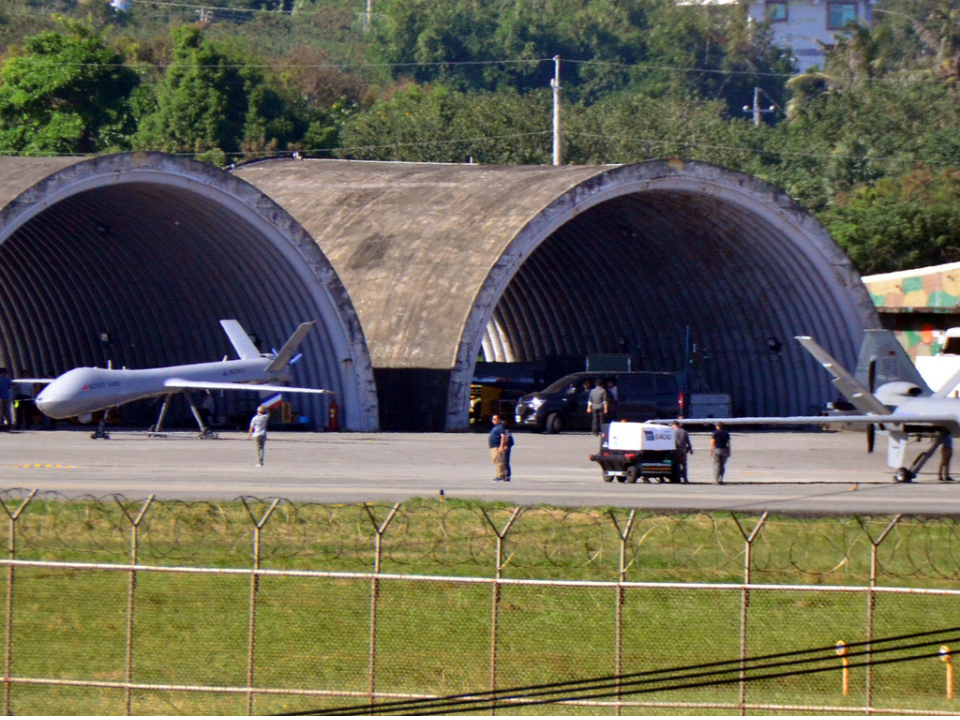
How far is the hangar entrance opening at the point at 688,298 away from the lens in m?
43.9

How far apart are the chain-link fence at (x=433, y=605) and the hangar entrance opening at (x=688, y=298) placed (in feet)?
80.2

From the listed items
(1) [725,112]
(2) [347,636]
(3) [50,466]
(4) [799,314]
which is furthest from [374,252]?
(1) [725,112]

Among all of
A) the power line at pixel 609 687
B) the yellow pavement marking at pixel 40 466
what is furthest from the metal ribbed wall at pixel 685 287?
the power line at pixel 609 687

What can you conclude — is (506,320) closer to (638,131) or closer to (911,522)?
(911,522)

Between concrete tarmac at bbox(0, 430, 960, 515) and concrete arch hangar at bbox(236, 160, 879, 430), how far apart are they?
3.89 meters

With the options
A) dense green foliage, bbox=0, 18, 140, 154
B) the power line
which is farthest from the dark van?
dense green foliage, bbox=0, 18, 140, 154

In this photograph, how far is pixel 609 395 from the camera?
3847 centimetres

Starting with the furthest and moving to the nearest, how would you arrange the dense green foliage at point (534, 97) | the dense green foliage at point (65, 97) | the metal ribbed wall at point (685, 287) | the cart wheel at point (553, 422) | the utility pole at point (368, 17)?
the utility pole at point (368, 17) → the dense green foliage at point (534, 97) → the dense green foliage at point (65, 97) → the cart wheel at point (553, 422) → the metal ribbed wall at point (685, 287)

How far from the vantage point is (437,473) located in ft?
88.9

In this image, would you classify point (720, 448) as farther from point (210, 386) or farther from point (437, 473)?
point (210, 386)

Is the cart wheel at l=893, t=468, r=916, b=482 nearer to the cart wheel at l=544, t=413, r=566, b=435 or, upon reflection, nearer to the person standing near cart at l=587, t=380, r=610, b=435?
the person standing near cart at l=587, t=380, r=610, b=435

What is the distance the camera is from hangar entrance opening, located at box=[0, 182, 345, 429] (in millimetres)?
38719

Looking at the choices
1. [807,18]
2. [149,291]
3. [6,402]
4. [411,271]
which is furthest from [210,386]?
[807,18]

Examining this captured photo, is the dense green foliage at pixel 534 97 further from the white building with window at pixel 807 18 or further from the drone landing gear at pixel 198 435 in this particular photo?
the drone landing gear at pixel 198 435
